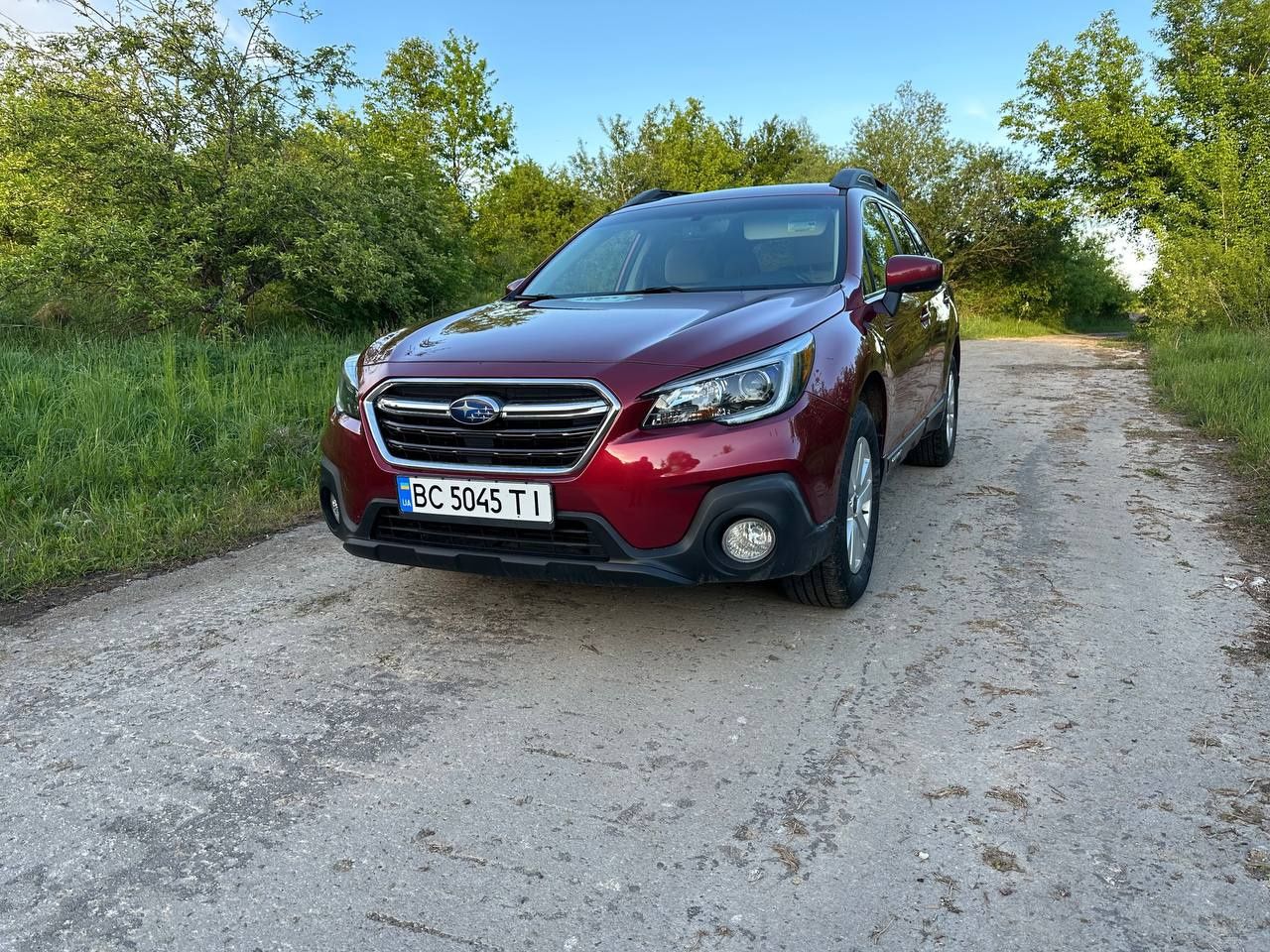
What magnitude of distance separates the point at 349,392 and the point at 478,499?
0.80m

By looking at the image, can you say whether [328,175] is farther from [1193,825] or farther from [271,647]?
[1193,825]

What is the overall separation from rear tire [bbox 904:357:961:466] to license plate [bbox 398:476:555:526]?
3.42m

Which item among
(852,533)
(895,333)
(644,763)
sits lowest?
(644,763)

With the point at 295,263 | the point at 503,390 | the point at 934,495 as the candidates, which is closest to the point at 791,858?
the point at 503,390

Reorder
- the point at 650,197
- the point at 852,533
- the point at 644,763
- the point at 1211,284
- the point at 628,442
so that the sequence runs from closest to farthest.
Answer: the point at 644,763 < the point at 628,442 < the point at 852,533 < the point at 650,197 < the point at 1211,284

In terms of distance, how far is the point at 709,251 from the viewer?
4.18 m

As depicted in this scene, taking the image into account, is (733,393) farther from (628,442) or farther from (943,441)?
(943,441)

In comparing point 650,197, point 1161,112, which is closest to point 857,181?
point 650,197

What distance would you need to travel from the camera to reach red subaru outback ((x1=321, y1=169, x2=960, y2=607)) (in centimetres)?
280

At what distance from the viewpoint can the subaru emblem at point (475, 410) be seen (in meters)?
2.89

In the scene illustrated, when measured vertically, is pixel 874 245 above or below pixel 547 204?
below

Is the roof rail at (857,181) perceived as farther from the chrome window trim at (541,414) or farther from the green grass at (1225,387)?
the green grass at (1225,387)

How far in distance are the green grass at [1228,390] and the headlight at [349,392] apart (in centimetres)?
428

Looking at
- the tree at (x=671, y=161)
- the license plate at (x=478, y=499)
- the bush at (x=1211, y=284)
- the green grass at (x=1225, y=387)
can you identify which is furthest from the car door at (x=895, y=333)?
the tree at (x=671, y=161)
